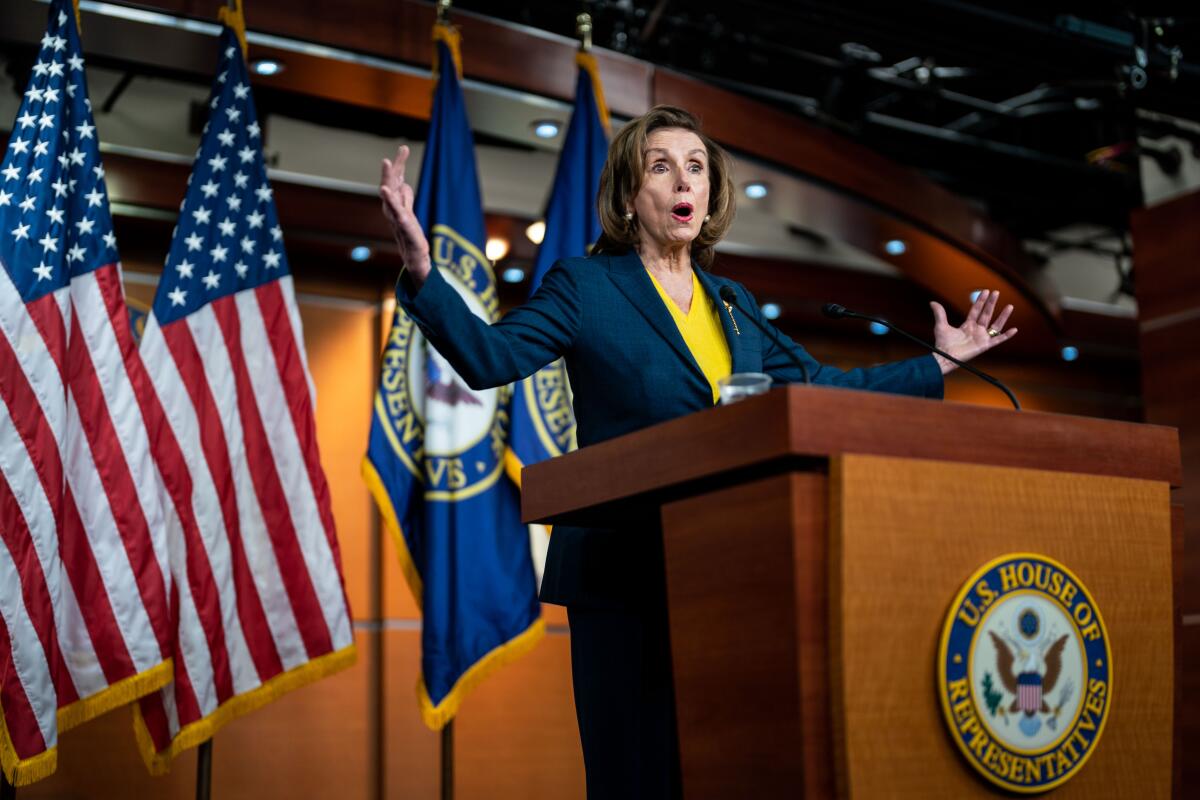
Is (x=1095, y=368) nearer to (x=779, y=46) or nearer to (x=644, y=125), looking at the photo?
(x=779, y=46)

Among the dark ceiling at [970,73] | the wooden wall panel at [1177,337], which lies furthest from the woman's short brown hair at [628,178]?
the wooden wall panel at [1177,337]

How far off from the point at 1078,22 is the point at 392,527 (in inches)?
126

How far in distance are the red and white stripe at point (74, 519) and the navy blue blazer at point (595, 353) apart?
1.83m

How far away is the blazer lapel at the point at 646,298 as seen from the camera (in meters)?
2.01

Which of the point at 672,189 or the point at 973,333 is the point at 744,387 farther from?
the point at 973,333

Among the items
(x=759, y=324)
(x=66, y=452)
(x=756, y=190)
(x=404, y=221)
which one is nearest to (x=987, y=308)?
(x=759, y=324)

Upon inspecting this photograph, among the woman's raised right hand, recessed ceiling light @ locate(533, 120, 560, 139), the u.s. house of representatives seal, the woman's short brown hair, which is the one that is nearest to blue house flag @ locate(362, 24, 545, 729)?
recessed ceiling light @ locate(533, 120, 560, 139)

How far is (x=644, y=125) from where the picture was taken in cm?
224

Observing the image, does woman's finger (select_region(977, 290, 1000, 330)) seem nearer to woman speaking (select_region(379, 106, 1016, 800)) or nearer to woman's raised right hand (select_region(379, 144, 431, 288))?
woman speaking (select_region(379, 106, 1016, 800))

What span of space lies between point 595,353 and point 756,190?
361cm

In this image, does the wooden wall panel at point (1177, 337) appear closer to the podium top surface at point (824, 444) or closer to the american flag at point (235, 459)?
the american flag at point (235, 459)

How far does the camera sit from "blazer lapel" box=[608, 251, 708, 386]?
2.01m

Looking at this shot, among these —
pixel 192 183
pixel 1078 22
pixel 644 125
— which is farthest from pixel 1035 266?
pixel 644 125

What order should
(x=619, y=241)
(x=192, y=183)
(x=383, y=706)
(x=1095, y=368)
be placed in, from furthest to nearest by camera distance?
(x=1095, y=368), (x=383, y=706), (x=192, y=183), (x=619, y=241)
